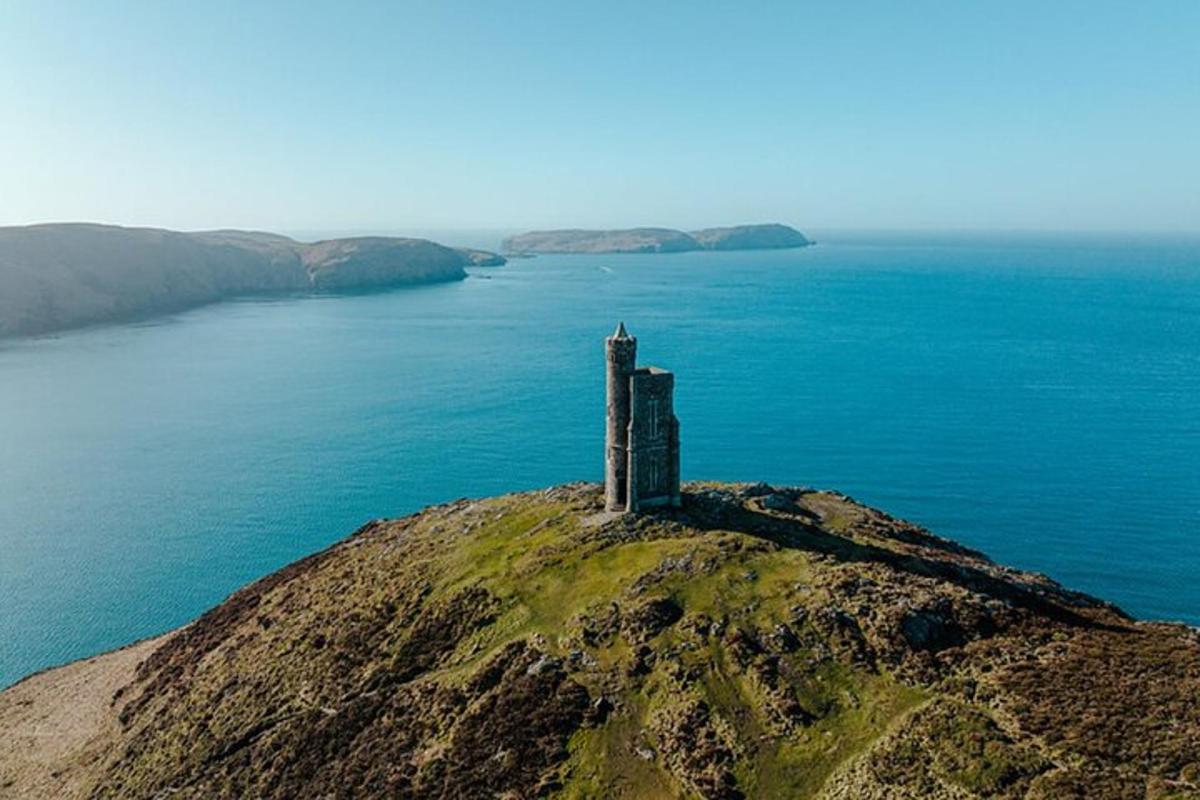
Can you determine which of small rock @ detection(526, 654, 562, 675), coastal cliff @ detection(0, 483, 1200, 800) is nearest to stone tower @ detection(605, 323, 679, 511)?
coastal cliff @ detection(0, 483, 1200, 800)

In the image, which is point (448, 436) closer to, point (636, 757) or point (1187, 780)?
point (636, 757)

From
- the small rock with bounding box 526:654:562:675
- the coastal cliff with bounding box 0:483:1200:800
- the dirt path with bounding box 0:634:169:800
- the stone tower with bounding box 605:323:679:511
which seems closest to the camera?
the coastal cliff with bounding box 0:483:1200:800

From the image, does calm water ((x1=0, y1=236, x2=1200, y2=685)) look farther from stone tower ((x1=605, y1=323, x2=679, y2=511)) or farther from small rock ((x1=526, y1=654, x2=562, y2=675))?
small rock ((x1=526, y1=654, x2=562, y2=675))

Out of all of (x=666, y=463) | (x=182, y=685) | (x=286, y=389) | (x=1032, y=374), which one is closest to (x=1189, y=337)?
(x=1032, y=374)

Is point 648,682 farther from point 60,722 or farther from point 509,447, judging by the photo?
point 509,447

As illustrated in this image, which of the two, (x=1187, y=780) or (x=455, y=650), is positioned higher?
(x=1187, y=780)
